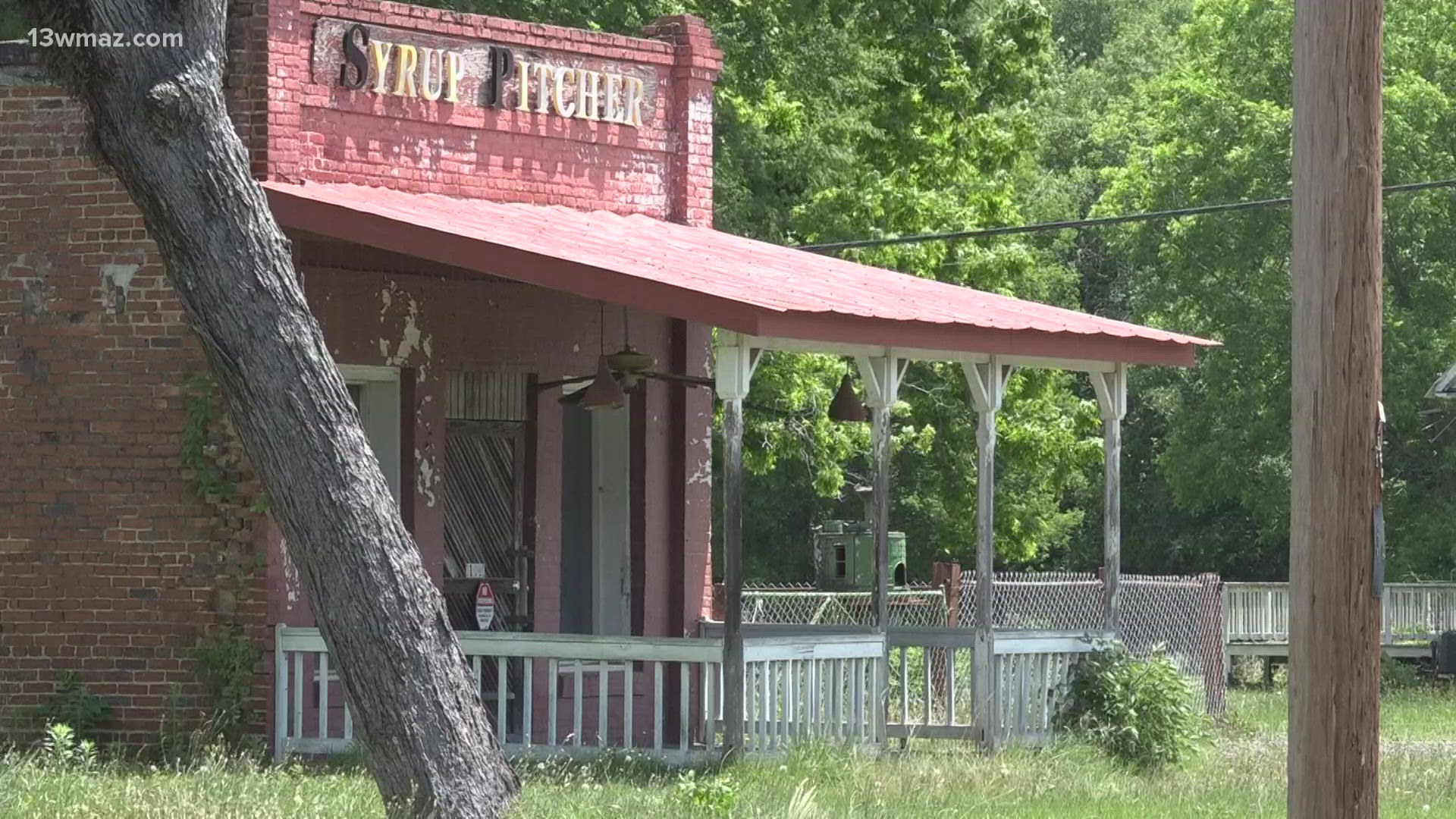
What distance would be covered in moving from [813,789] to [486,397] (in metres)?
5.42

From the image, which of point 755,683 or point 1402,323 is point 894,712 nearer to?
point 755,683

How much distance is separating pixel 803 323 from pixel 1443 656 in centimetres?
1544

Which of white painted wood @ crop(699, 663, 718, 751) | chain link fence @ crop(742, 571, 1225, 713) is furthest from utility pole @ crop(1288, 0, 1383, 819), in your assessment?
chain link fence @ crop(742, 571, 1225, 713)

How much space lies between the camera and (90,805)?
11.9 meters

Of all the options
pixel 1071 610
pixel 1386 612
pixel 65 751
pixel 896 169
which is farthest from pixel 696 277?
pixel 1386 612

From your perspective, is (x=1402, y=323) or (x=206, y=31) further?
(x=1402, y=323)

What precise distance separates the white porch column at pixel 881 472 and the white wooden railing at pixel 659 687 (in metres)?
0.09

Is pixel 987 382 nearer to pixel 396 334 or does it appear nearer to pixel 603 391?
pixel 603 391

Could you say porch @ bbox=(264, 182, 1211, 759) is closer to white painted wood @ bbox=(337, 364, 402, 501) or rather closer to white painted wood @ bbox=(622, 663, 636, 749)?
white painted wood @ bbox=(622, 663, 636, 749)

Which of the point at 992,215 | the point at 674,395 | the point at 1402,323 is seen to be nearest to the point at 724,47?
the point at 992,215

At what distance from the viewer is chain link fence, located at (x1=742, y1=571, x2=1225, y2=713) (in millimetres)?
21672

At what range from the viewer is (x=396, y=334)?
53.7 ft

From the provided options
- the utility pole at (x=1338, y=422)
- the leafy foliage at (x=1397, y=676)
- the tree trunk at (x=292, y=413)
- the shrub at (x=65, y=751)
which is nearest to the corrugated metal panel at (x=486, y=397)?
the shrub at (x=65, y=751)

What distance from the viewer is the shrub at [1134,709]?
53.1 feet
